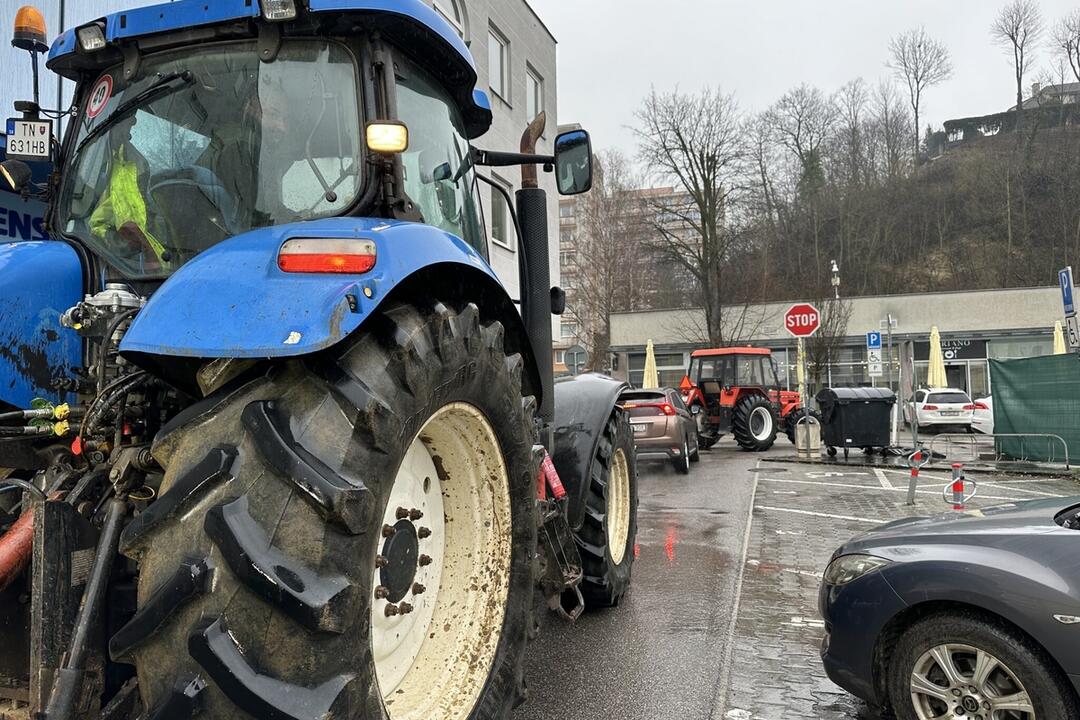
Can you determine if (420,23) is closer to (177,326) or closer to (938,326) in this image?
(177,326)

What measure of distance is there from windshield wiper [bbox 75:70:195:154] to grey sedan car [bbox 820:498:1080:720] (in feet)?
11.7

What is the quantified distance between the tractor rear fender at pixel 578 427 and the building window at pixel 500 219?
3.62 ft

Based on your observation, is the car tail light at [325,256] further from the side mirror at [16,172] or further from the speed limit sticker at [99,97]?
the side mirror at [16,172]

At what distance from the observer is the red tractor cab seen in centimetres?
1909

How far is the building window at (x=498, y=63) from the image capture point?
17.2 metres

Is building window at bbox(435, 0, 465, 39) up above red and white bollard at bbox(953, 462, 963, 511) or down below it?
above

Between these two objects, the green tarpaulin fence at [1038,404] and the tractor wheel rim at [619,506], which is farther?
the green tarpaulin fence at [1038,404]

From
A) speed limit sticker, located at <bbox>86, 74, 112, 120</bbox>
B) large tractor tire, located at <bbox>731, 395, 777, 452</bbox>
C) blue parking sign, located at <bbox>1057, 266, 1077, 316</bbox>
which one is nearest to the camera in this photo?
speed limit sticker, located at <bbox>86, 74, 112, 120</bbox>

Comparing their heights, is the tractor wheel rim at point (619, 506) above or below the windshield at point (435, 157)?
below

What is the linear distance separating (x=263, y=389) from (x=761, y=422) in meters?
18.6

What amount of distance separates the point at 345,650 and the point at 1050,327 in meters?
38.6

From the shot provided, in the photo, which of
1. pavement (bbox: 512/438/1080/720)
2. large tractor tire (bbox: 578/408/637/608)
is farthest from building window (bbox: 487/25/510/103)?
large tractor tire (bbox: 578/408/637/608)

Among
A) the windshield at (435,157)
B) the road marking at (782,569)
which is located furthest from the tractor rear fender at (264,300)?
the road marking at (782,569)

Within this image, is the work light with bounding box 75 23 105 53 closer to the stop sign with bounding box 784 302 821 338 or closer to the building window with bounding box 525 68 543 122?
the stop sign with bounding box 784 302 821 338
